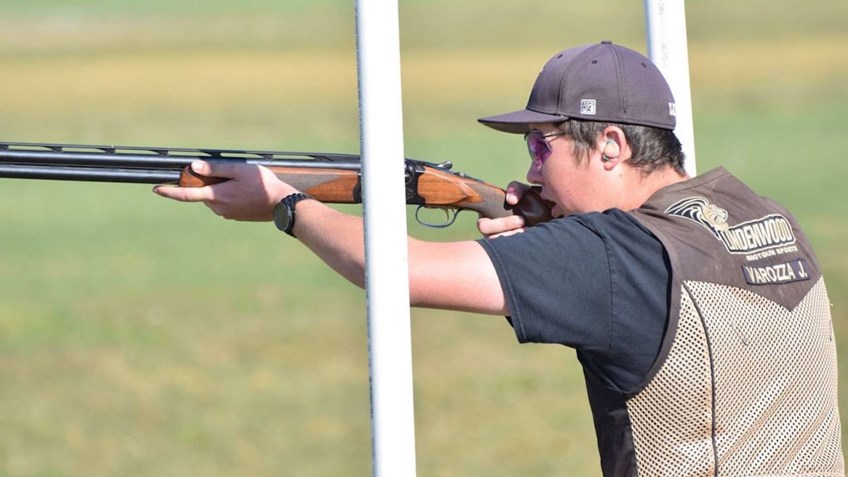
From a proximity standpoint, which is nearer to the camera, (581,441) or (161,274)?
(581,441)

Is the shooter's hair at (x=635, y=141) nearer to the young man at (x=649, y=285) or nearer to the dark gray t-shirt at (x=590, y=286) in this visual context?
the young man at (x=649, y=285)

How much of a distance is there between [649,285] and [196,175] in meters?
1.45

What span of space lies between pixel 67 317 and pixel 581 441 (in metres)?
6.28

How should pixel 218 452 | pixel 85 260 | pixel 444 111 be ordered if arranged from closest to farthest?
pixel 218 452, pixel 85 260, pixel 444 111

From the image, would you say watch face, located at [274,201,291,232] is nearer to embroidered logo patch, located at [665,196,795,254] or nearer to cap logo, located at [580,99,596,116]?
cap logo, located at [580,99,596,116]

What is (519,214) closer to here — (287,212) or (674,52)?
(674,52)

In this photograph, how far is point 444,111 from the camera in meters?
29.4

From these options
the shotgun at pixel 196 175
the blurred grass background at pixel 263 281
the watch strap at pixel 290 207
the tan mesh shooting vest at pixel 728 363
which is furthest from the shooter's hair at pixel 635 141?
the blurred grass background at pixel 263 281

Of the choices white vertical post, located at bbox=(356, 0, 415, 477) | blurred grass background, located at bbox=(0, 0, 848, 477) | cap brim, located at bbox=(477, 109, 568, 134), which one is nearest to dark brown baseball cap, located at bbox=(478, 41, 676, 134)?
cap brim, located at bbox=(477, 109, 568, 134)

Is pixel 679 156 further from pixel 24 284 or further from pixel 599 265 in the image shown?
pixel 24 284

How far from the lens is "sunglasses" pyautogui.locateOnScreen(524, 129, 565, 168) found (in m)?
3.14

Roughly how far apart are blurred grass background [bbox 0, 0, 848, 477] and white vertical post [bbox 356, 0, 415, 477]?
4.96m

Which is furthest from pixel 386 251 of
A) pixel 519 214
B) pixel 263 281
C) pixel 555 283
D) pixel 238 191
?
pixel 263 281

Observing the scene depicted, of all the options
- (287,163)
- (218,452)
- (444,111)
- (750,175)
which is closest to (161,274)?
(218,452)
